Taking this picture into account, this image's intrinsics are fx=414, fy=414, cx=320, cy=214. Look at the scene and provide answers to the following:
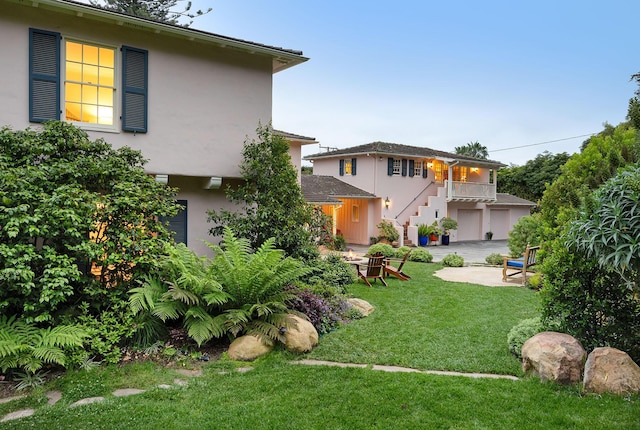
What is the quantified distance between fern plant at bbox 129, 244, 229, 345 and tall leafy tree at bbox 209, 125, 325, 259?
288 centimetres

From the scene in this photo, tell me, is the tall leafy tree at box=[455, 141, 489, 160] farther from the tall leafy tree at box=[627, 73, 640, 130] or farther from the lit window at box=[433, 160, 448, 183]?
the tall leafy tree at box=[627, 73, 640, 130]

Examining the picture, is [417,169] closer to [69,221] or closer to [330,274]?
[330,274]

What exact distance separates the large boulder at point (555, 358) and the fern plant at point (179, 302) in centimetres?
407

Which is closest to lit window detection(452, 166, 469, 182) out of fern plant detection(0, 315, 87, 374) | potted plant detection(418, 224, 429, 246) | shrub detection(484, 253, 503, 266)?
potted plant detection(418, 224, 429, 246)

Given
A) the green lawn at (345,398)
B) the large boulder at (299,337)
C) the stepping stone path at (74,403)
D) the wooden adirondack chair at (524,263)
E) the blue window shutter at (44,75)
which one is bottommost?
the stepping stone path at (74,403)

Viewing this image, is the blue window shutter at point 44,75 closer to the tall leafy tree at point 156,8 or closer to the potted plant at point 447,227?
the tall leafy tree at point 156,8

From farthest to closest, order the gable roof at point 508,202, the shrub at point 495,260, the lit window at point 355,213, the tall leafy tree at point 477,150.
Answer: the tall leafy tree at point 477,150 → the gable roof at point 508,202 → the lit window at point 355,213 → the shrub at point 495,260

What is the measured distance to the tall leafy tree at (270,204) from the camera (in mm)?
9117

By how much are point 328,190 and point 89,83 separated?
55.7 feet

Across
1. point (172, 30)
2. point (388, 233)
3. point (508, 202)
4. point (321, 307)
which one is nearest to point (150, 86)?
point (172, 30)

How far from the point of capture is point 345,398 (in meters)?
4.44

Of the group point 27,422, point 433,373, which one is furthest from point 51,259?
point 433,373

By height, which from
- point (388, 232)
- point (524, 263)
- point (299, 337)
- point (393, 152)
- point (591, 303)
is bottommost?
point (299, 337)

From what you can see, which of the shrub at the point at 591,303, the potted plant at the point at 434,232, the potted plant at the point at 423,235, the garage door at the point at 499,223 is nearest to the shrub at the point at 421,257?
the potted plant at the point at 423,235
